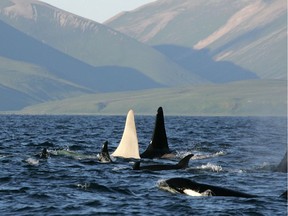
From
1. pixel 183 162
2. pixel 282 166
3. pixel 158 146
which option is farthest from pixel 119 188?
pixel 158 146

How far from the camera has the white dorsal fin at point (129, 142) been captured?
3416 centimetres

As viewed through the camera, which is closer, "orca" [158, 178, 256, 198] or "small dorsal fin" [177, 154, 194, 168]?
"orca" [158, 178, 256, 198]

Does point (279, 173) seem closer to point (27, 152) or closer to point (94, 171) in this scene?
point (94, 171)

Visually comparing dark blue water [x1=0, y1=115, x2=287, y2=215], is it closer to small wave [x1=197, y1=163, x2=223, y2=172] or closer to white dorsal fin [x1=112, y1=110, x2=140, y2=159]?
small wave [x1=197, y1=163, x2=223, y2=172]

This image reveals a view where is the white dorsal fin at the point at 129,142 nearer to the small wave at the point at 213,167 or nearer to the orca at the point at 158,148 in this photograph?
the orca at the point at 158,148

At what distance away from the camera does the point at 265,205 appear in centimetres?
2258

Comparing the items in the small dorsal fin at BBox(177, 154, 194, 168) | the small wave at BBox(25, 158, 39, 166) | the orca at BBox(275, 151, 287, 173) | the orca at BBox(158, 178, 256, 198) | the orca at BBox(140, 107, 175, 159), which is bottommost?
the orca at BBox(158, 178, 256, 198)

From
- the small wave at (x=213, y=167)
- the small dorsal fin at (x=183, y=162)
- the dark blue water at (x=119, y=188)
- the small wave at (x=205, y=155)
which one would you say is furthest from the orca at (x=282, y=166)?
the small wave at (x=205, y=155)

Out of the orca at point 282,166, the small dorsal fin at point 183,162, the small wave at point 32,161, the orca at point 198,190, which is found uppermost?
the small wave at point 32,161

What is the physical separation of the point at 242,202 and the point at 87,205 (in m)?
4.10

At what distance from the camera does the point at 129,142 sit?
3512 centimetres

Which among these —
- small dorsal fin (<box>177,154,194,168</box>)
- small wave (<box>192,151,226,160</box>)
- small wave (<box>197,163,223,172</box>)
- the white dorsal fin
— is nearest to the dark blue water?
small wave (<box>197,163,223,172</box>)

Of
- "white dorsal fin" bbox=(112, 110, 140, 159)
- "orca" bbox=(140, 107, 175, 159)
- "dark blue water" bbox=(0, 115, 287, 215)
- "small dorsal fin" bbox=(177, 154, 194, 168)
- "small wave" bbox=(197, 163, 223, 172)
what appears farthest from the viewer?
"orca" bbox=(140, 107, 175, 159)

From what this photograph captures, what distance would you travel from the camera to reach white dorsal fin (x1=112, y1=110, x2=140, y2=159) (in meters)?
34.2
